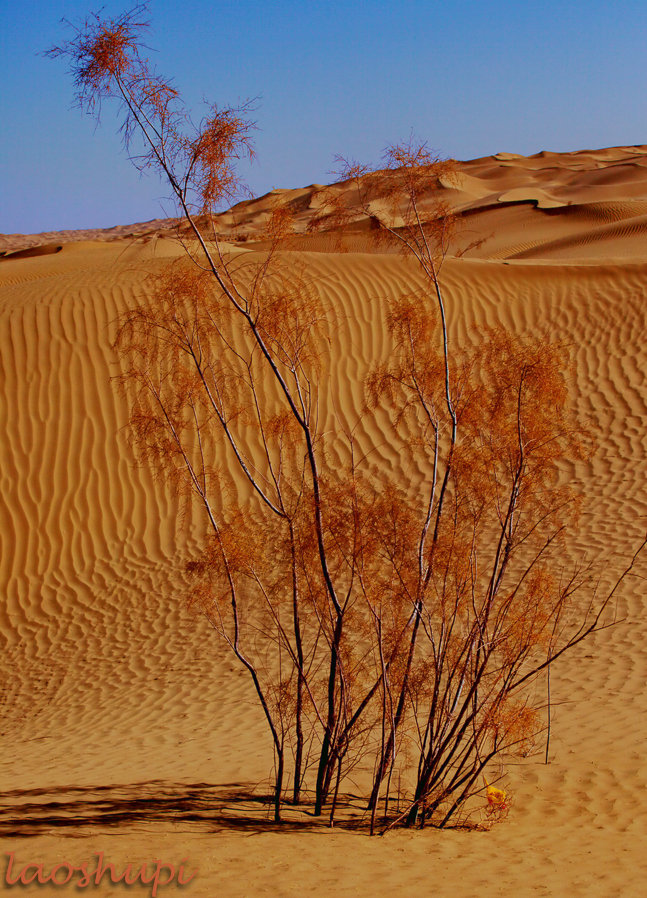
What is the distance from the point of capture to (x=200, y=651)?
956 centimetres

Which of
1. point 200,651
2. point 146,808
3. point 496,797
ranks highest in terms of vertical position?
point 496,797

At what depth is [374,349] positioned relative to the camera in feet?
48.8

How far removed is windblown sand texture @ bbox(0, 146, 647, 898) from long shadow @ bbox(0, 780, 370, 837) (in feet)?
0.09

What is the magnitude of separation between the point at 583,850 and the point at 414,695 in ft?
4.45

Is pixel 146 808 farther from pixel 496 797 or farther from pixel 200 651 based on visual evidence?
pixel 200 651

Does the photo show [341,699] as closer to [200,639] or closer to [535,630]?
[535,630]

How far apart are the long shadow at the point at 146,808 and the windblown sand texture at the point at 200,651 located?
27mm

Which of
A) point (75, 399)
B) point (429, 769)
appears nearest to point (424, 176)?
point (429, 769)

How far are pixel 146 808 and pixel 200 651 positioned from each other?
404 cm

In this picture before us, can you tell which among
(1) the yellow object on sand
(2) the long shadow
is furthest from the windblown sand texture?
(1) the yellow object on sand

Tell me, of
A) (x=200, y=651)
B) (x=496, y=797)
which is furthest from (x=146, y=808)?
(x=200, y=651)

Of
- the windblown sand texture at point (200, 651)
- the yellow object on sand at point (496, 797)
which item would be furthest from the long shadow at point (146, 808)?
the yellow object on sand at point (496, 797)

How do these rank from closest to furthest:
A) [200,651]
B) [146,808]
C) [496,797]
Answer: [496,797], [146,808], [200,651]

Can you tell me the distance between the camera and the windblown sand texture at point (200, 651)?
179 inches
